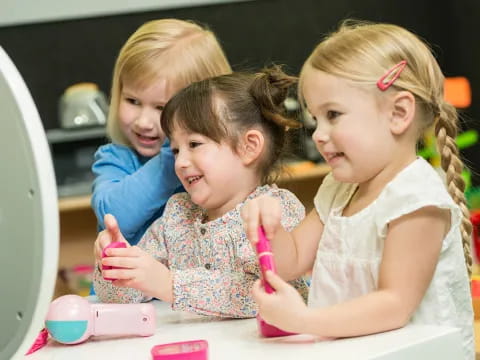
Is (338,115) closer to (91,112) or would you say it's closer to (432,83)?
(432,83)

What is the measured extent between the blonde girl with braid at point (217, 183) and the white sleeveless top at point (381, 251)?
131 mm

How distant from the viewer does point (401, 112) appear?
3.32ft

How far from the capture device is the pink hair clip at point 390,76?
1002mm

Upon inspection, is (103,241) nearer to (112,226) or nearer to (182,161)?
(112,226)

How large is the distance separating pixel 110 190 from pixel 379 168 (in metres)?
0.59

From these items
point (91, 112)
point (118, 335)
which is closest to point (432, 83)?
point (118, 335)

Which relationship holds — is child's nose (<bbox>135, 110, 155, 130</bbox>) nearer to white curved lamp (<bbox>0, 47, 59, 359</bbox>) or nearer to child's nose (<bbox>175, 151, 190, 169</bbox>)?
child's nose (<bbox>175, 151, 190, 169</bbox>)

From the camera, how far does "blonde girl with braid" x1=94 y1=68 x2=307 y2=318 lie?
1153 mm

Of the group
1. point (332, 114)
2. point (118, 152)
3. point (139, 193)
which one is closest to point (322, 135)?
point (332, 114)

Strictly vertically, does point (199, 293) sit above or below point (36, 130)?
below

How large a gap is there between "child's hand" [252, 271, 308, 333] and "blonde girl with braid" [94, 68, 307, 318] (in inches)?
8.8

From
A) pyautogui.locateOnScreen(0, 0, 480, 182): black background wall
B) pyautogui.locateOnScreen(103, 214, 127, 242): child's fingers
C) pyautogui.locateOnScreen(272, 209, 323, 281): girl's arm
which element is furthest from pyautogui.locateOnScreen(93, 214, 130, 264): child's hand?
pyautogui.locateOnScreen(0, 0, 480, 182): black background wall

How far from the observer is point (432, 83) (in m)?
1.04

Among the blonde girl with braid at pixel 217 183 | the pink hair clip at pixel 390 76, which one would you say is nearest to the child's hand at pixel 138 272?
the blonde girl with braid at pixel 217 183
